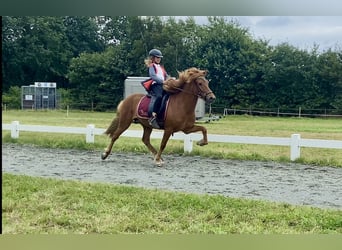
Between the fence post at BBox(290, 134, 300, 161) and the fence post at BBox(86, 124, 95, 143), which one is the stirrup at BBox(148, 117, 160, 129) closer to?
the fence post at BBox(86, 124, 95, 143)

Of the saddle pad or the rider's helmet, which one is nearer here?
the rider's helmet

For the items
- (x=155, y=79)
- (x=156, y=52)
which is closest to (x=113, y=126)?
(x=155, y=79)

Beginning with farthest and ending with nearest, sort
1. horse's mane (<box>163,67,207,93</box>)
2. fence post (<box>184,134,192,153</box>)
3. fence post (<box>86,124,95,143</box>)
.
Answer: fence post (<box>86,124,95,143</box>) → fence post (<box>184,134,192,153</box>) → horse's mane (<box>163,67,207,93</box>)

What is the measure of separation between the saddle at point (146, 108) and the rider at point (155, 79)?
29 millimetres

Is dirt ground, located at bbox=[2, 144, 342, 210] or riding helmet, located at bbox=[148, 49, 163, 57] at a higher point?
riding helmet, located at bbox=[148, 49, 163, 57]

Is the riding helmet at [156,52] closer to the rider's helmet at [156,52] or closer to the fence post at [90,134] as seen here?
the rider's helmet at [156,52]

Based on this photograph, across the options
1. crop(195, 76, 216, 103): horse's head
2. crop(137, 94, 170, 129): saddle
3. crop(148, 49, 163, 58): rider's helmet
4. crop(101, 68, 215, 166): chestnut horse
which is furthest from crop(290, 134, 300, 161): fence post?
crop(148, 49, 163, 58): rider's helmet

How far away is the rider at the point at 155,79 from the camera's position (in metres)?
3.53

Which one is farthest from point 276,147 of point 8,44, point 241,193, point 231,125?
point 8,44

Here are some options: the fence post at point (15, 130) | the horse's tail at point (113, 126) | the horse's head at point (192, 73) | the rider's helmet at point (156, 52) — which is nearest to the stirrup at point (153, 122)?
the horse's tail at point (113, 126)

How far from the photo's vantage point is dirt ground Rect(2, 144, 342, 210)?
2.83 metres

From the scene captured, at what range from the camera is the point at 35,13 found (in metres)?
1.62

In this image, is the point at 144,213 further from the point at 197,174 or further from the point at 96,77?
the point at 96,77

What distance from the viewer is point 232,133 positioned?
4.17 m
